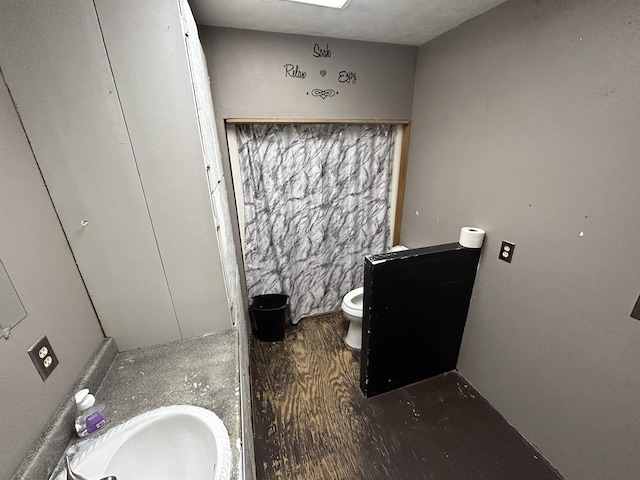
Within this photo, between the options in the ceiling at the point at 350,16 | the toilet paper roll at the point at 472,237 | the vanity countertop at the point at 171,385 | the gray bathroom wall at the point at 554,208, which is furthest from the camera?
the toilet paper roll at the point at 472,237

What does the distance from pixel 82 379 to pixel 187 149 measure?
88 cm

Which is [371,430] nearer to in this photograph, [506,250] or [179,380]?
[179,380]

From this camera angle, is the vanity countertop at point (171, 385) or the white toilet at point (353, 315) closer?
the vanity countertop at point (171, 385)

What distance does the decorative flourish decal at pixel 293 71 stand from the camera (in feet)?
5.73

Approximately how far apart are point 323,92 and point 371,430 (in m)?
2.24

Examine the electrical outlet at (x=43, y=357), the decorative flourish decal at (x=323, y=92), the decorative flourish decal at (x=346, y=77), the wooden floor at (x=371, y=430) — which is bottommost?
the wooden floor at (x=371, y=430)

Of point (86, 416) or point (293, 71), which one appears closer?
point (86, 416)

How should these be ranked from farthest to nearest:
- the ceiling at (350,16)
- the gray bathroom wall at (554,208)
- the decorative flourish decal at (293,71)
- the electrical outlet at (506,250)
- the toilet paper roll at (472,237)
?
the decorative flourish decal at (293,71) < the toilet paper roll at (472,237) < the electrical outlet at (506,250) < the ceiling at (350,16) < the gray bathroom wall at (554,208)

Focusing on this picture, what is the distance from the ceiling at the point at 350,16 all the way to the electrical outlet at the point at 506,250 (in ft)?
4.03

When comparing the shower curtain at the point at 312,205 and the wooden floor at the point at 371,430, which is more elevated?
the shower curtain at the point at 312,205

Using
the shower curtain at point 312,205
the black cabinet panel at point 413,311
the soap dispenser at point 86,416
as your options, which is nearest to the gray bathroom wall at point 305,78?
the shower curtain at point 312,205

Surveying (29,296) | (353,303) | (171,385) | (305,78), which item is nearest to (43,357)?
(29,296)

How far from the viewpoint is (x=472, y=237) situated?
157 centimetres

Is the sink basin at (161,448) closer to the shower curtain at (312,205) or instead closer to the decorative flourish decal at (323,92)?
the shower curtain at (312,205)
